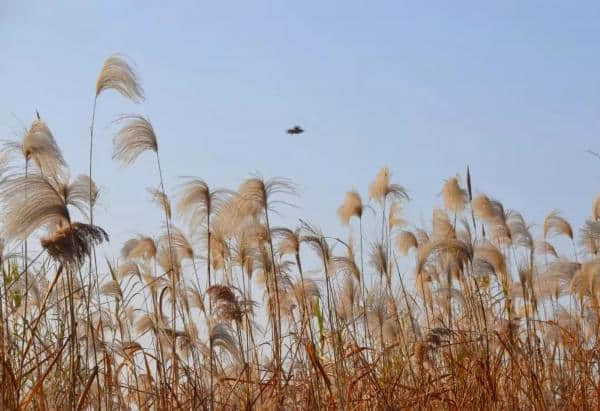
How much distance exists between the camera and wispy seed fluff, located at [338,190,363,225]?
589 cm

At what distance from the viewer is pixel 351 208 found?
5.89 metres

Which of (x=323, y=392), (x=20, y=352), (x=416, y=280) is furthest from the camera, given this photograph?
(x=416, y=280)

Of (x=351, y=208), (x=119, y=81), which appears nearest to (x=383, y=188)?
(x=351, y=208)

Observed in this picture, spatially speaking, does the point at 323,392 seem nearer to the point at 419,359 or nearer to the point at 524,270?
the point at 419,359

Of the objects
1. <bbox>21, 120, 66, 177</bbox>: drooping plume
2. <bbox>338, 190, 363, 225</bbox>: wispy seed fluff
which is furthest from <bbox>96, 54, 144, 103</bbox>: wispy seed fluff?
<bbox>338, 190, 363, 225</bbox>: wispy seed fluff

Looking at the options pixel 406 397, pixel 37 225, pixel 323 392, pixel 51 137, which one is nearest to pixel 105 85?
pixel 51 137

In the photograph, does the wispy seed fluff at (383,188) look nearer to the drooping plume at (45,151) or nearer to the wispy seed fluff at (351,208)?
the wispy seed fluff at (351,208)

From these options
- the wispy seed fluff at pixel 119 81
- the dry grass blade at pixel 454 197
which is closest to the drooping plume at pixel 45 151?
the wispy seed fluff at pixel 119 81

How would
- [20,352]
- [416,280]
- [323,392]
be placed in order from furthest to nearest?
1. [416,280]
2. [323,392]
3. [20,352]

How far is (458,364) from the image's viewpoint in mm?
4762

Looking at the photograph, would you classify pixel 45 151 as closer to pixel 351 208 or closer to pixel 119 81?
pixel 119 81

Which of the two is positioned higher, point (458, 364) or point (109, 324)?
point (109, 324)

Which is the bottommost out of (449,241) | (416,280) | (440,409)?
(440,409)

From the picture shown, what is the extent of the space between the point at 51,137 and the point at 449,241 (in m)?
2.25
